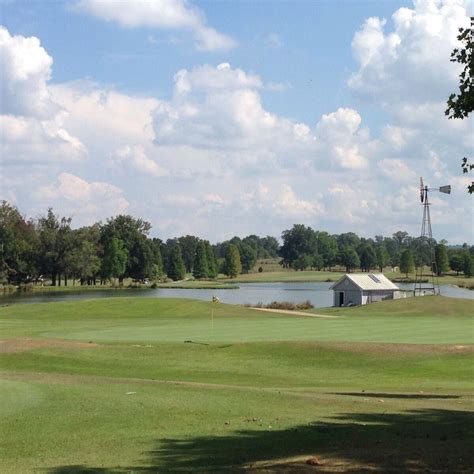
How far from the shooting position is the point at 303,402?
18031 mm

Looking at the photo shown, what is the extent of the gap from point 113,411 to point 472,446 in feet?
25.5

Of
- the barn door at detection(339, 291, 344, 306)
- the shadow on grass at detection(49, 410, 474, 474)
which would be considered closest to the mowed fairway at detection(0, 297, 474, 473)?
the shadow on grass at detection(49, 410, 474, 474)

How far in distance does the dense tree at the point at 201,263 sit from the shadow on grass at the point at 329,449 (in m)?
177

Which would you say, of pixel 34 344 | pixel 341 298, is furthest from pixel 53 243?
pixel 34 344

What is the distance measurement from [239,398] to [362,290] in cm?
5961

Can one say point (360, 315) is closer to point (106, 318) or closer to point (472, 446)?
point (106, 318)

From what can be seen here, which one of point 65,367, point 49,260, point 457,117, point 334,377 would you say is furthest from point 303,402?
point 49,260

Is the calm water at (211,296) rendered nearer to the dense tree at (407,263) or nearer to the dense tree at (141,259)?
the dense tree at (141,259)

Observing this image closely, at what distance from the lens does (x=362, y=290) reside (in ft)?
251

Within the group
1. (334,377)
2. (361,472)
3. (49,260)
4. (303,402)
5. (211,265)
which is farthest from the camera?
(211,265)

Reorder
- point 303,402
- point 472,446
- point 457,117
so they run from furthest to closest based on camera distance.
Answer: point 303,402
point 457,117
point 472,446

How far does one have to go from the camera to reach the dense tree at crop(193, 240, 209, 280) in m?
192

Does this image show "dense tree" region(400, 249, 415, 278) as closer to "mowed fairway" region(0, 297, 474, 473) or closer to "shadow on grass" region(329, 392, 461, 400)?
"mowed fairway" region(0, 297, 474, 473)

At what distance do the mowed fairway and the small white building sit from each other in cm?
3398
